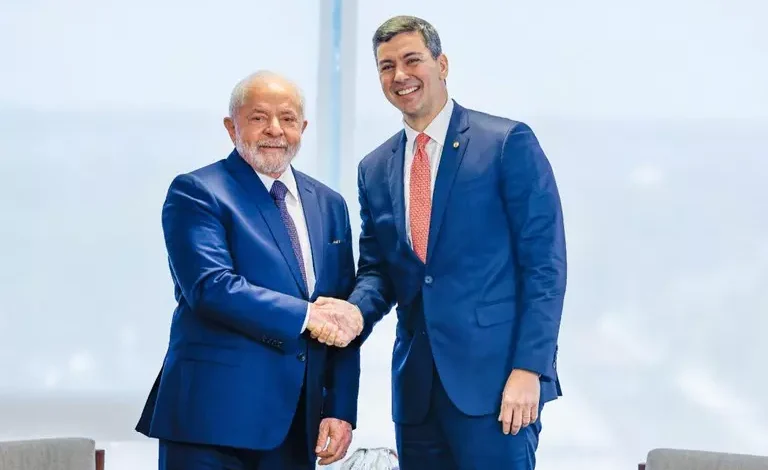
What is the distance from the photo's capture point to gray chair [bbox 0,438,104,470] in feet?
10.1

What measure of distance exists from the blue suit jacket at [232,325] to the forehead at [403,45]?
0.44 m

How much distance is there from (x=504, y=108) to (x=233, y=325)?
7.19 ft

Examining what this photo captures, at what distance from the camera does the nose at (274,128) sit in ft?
8.00

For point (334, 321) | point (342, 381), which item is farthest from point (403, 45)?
point (342, 381)

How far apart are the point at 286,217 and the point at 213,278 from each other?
275 millimetres

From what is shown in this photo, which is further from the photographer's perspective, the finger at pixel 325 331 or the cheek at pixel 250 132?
the cheek at pixel 250 132

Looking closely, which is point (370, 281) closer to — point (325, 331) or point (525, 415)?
point (325, 331)

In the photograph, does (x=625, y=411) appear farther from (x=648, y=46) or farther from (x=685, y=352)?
(x=648, y=46)

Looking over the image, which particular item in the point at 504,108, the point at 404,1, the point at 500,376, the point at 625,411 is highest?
the point at 404,1

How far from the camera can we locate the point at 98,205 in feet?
13.5

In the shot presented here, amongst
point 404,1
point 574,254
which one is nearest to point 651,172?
point 574,254

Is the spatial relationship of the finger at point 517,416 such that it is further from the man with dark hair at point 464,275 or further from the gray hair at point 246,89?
the gray hair at point 246,89

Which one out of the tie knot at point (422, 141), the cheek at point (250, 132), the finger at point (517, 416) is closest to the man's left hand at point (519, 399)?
the finger at point (517, 416)

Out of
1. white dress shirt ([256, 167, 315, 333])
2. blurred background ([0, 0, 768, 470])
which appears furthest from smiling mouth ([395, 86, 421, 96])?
blurred background ([0, 0, 768, 470])
